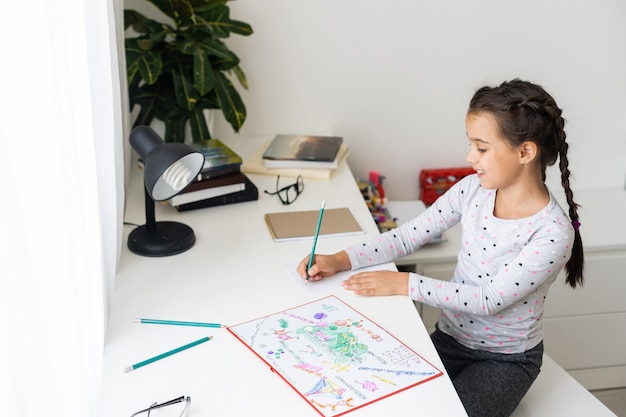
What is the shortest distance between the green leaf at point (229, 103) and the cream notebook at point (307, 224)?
429mm

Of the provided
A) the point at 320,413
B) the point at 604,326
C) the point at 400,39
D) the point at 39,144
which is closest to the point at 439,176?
the point at 400,39

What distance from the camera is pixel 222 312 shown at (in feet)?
4.02

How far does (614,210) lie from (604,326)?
0.43 m

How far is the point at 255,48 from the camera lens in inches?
87.5

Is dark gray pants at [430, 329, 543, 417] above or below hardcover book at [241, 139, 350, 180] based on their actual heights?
below

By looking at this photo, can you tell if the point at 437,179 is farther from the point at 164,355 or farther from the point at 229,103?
the point at 164,355

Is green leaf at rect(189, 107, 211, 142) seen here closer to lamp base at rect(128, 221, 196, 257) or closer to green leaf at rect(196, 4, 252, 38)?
green leaf at rect(196, 4, 252, 38)

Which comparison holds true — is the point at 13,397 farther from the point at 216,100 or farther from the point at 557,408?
the point at 216,100

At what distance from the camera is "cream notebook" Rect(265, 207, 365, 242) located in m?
1.58

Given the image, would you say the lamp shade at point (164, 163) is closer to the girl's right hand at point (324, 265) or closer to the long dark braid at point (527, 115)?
the girl's right hand at point (324, 265)

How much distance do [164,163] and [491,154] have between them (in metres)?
0.65

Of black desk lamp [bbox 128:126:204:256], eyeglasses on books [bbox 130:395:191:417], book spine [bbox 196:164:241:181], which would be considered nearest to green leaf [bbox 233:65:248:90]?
book spine [bbox 196:164:241:181]

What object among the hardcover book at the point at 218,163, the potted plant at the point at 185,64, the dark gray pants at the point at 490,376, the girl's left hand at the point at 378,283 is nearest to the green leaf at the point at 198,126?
the potted plant at the point at 185,64

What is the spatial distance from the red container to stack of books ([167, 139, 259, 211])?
0.84 meters
